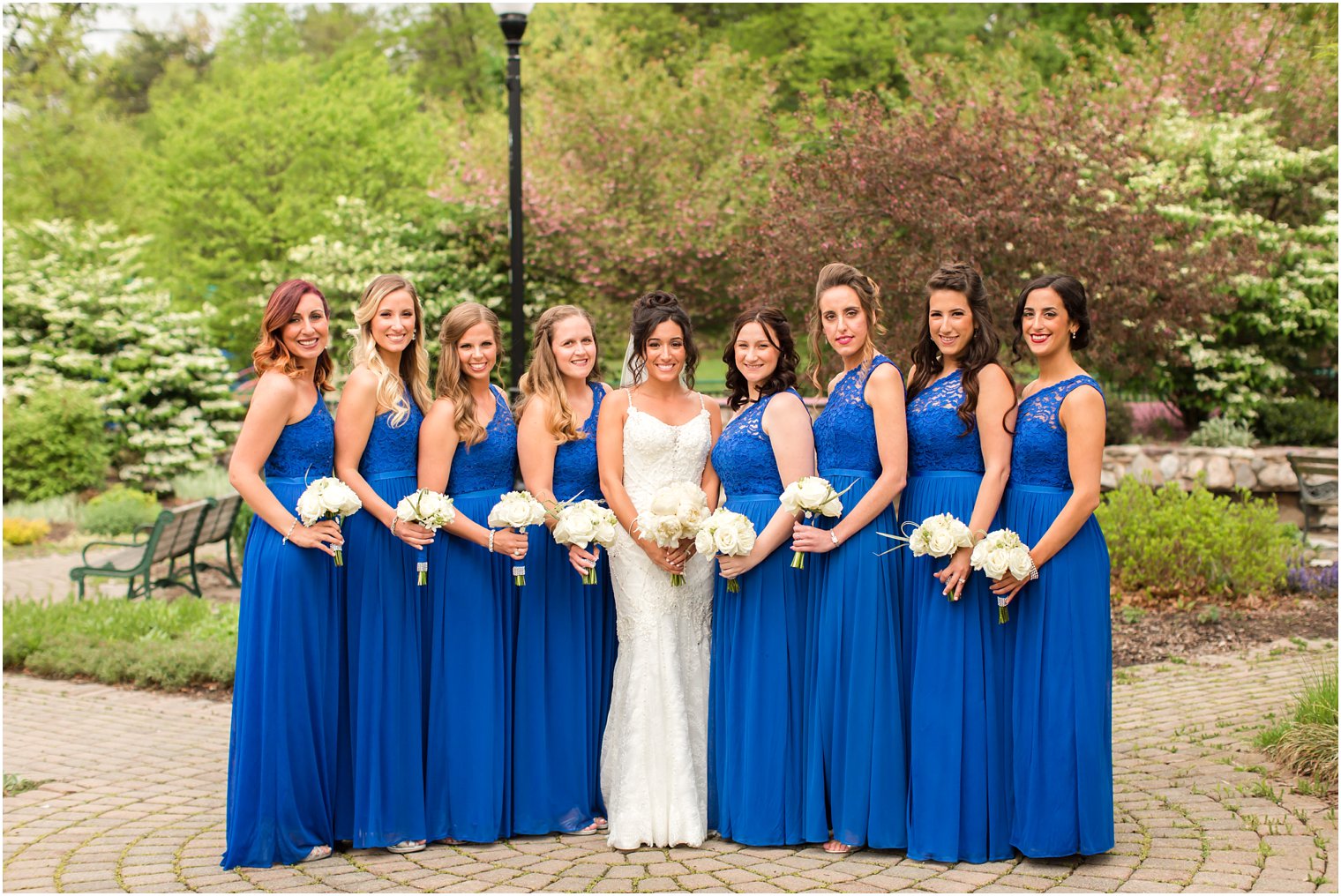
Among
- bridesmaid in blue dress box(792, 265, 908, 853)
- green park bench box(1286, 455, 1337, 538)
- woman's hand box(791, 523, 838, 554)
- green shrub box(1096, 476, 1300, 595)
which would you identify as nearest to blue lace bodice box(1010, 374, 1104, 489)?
bridesmaid in blue dress box(792, 265, 908, 853)

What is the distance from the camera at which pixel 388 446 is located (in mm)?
5434

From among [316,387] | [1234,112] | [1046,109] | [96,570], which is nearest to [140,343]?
[96,570]

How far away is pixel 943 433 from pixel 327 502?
255 centimetres

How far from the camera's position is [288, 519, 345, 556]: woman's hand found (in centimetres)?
512

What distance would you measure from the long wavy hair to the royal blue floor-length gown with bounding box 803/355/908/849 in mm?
1859

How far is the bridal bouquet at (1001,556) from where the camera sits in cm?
482

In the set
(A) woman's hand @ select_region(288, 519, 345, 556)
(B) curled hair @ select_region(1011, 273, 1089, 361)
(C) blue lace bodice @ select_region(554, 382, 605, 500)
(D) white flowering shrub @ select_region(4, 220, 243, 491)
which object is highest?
(D) white flowering shrub @ select_region(4, 220, 243, 491)

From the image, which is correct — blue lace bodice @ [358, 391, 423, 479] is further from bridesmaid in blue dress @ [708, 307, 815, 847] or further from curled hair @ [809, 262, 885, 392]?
curled hair @ [809, 262, 885, 392]

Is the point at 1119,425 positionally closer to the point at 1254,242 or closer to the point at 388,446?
the point at 1254,242

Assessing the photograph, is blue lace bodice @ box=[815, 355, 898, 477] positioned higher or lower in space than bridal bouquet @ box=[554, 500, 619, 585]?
higher

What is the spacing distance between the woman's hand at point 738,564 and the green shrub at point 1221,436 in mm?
11338

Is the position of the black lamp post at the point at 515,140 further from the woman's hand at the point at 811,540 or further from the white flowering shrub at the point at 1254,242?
the white flowering shrub at the point at 1254,242

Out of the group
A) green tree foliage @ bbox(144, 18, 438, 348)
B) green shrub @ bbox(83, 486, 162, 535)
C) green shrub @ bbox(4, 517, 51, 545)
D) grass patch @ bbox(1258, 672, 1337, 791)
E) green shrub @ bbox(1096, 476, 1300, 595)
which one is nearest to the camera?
grass patch @ bbox(1258, 672, 1337, 791)

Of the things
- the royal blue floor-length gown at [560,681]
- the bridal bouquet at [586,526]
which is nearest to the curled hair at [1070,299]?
the bridal bouquet at [586,526]
